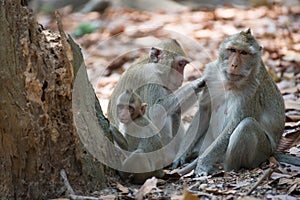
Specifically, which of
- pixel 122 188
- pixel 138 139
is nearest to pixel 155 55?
pixel 138 139

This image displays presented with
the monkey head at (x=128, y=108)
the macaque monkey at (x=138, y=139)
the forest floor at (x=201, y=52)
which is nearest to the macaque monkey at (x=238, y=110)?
the forest floor at (x=201, y=52)

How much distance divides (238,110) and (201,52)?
5435 millimetres

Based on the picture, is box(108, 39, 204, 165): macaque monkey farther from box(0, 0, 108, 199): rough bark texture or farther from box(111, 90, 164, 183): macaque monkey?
box(0, 0, 108, 199): rough bark texture

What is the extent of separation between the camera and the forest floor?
542 cm

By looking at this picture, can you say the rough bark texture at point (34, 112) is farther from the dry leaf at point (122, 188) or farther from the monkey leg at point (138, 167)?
the monkey leg at point (138, 167)

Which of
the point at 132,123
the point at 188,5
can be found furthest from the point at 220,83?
the point at 188,5

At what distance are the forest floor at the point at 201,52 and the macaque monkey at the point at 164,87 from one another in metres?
0.99

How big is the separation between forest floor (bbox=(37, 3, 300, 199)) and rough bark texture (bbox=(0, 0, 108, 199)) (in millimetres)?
468

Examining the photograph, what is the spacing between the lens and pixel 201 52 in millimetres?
12148

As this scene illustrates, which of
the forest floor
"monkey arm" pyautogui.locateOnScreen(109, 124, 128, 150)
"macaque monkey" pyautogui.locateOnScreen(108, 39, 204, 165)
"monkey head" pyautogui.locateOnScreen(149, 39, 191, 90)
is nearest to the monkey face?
"monkey arm" pyautogui.locateOnScreen(109, 124, 128, 150)

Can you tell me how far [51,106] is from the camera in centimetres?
505

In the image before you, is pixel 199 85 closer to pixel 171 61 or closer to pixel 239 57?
pixel 171 61

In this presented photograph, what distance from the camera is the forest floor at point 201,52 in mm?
5422

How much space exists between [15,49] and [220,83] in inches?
113
